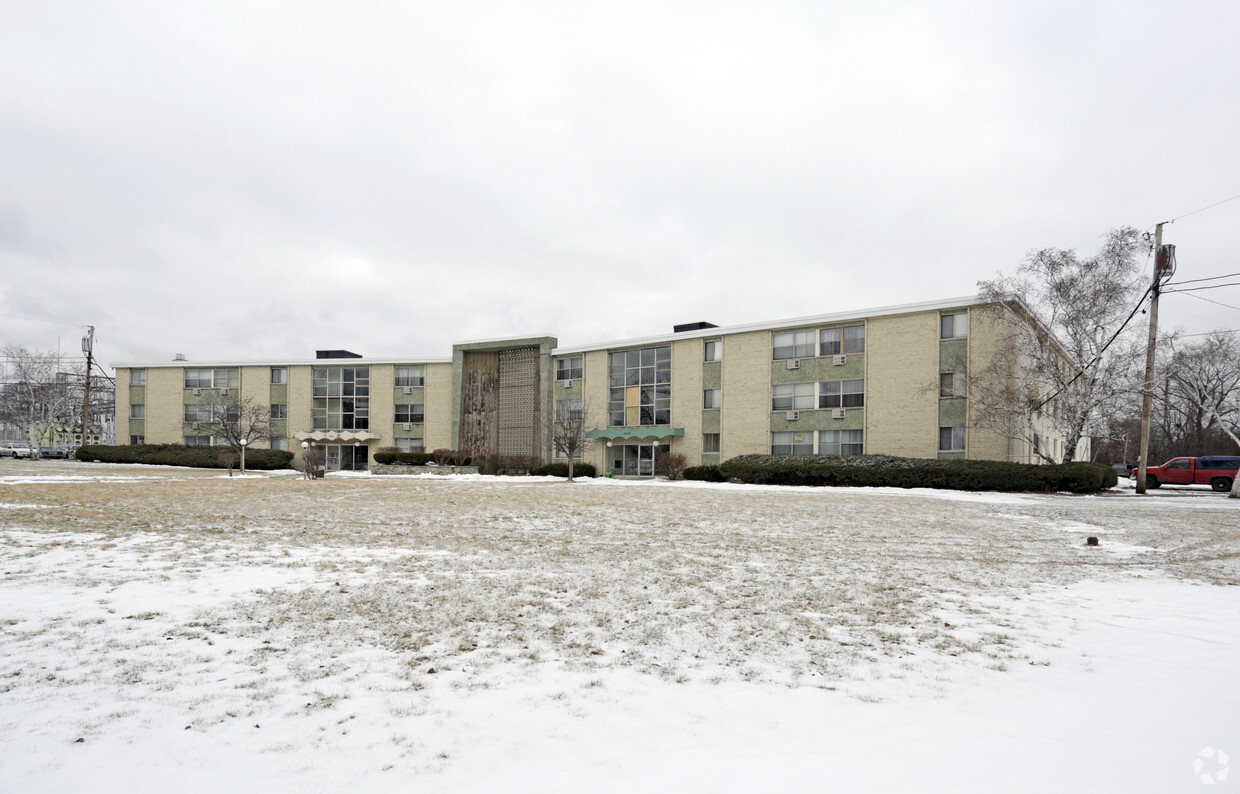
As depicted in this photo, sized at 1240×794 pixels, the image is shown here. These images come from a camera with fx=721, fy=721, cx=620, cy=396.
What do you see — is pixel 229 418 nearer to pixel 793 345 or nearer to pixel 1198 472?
pixel 793 345

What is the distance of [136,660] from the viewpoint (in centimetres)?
516

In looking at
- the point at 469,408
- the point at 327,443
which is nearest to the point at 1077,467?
the point at 469,408

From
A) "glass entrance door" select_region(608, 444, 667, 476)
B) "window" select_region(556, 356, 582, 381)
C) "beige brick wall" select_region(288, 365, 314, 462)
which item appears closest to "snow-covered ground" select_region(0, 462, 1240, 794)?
"glass entrance door" select_region(608, 444, 667, 476)

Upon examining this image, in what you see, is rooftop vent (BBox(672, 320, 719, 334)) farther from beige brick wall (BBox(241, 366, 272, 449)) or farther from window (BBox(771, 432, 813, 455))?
beige brick wall (BBox(241, 366, 272, 449))

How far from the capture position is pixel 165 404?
57.2 meters

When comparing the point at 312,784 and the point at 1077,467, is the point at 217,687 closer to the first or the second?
the point at 312,784

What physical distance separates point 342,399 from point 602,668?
5327 cm

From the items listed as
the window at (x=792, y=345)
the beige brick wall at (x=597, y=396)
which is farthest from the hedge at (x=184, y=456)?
the window at (x=792, y=345)

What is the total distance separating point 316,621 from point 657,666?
309 cm

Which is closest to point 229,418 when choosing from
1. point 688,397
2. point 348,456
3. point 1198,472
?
point 348,456

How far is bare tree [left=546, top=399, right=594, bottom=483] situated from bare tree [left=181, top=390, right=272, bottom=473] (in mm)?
20685

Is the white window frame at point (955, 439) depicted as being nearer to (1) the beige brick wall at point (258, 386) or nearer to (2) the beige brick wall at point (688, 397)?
(2) the beige brick wall at point (688, 397)

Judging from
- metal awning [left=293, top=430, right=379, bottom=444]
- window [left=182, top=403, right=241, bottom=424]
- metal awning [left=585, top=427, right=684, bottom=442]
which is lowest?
metal awning [left=293, top=430, right=379, bottom=444]

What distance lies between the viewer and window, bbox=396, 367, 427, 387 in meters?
53.3
